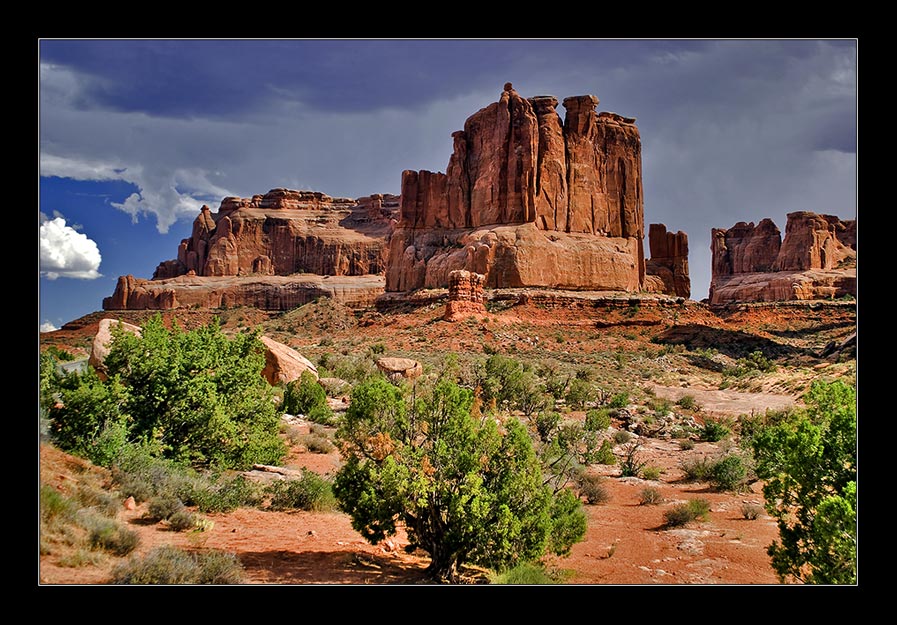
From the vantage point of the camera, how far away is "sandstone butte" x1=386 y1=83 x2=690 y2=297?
58.2 m

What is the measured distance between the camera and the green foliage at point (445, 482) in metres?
6.04

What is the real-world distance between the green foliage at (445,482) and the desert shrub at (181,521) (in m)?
1.98

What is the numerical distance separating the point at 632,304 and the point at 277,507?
51.0m

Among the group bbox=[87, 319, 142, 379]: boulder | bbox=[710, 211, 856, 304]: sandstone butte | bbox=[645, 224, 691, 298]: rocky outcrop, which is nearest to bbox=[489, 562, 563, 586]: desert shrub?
bbox=[87, 319, 142, 379]: boulder

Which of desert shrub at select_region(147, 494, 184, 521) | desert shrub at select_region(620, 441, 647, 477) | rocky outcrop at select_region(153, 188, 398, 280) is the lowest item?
desert shrub at select_region(620, 441, 647, 477)

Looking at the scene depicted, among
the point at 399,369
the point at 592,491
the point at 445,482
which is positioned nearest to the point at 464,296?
the point at 399,369

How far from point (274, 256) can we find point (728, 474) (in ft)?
397

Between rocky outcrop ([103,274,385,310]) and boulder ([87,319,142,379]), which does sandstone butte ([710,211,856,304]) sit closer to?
rocky outcrop ([103,274,385,310])

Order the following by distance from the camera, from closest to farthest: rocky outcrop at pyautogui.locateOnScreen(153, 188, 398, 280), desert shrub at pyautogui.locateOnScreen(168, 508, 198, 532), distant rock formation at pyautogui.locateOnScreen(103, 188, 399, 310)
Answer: desert shrub at pyautogui.locateOnScreen(168, 508, 198, 532) < distant rock formation at pyautogui.locateOnScreen(103, 188, 399, 310) < rocky outcrop at pyautogui.locateOnScreen(153, 188, 398, 280)

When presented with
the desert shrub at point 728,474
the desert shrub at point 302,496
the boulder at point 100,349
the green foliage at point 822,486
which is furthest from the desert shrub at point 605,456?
the boulder at point 100,349

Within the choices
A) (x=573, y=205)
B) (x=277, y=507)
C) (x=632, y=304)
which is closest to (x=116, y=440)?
(x=277, y=507)

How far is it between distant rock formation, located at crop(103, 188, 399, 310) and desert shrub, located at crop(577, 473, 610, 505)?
96.4m

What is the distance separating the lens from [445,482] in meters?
6.23

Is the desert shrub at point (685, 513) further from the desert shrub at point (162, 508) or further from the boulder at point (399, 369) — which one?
the boulder at point (399, 369)
